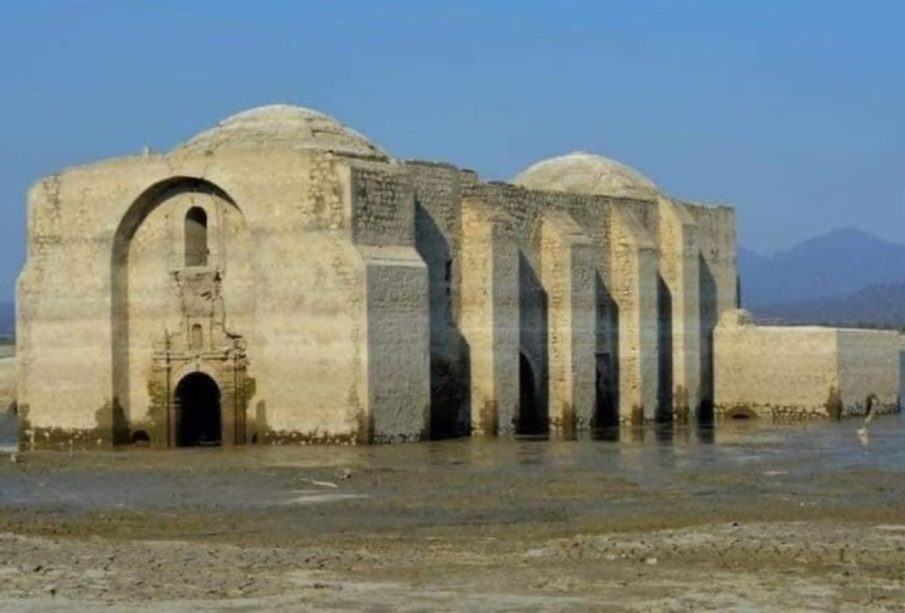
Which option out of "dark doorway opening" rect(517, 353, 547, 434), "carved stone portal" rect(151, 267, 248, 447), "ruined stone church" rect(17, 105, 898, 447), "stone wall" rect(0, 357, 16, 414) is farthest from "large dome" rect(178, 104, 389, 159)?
"stone wall" rect(0, 357, 16, 414)

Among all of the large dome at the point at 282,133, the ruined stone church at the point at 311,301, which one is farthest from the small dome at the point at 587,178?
the large dome at the point at 282,133

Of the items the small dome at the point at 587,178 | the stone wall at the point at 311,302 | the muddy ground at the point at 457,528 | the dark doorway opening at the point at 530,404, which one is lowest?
the muddy ground at the point at 457,528

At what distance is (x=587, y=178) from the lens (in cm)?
3606

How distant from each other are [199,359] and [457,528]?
1232cm

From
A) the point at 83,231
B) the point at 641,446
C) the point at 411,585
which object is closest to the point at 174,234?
the point at 83,231

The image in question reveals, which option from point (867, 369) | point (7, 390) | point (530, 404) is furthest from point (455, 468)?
point (7, 390)

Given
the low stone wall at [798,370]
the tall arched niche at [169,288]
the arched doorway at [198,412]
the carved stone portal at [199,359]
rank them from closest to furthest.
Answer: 1. the carved stone portal at [199,359]
2. the tall arched niche at [169,288]
3. the arched doorway at [198,412]
4. the low stone wall at [798,370]

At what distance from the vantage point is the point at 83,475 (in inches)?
879

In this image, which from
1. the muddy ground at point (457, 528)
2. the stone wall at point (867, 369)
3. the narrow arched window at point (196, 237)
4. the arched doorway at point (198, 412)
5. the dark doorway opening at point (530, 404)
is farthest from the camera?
the stone wall at point (867, 369)

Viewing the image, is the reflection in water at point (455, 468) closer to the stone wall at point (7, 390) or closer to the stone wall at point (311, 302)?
the stone wall at point (311, 302)

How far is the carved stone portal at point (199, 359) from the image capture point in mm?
26547

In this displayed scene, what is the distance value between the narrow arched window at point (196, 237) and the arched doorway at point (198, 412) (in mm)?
1816

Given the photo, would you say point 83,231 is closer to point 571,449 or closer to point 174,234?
point 174,234

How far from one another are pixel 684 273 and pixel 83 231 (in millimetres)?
12675
